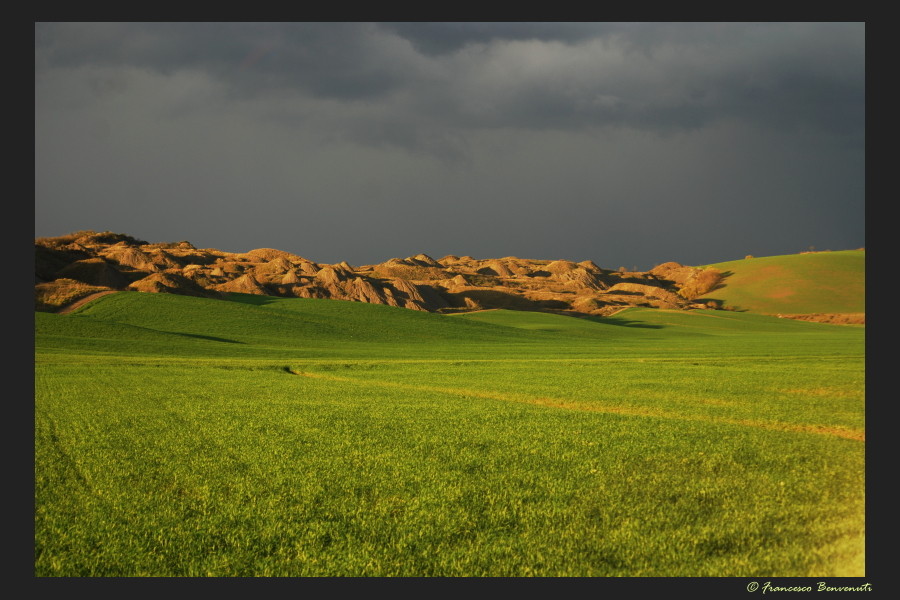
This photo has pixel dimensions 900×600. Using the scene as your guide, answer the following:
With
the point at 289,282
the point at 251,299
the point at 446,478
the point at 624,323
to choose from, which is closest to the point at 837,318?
the point at 624,323

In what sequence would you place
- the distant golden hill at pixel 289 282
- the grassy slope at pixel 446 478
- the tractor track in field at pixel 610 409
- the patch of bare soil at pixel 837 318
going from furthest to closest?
the patch of bare soil at pixel 837 318, the distant golden hill at pixel 289 282, the tractor track in field at pixel 610 409, the grassy slope at pixel 446 478

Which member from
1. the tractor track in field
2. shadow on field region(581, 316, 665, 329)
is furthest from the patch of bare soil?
the tractor track in field

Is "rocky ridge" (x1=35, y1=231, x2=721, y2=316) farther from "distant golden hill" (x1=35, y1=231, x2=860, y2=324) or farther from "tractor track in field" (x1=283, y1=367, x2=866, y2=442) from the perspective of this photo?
"tractor track in field" (x1=283, y1=367, x2=866, y2=442)

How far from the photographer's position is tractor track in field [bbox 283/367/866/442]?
16891 mm

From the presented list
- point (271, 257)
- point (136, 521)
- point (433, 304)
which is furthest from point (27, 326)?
point (271, 257)

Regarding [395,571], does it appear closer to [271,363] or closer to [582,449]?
[582,449]

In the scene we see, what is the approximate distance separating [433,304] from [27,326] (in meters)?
122

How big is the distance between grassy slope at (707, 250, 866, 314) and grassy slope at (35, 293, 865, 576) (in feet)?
400

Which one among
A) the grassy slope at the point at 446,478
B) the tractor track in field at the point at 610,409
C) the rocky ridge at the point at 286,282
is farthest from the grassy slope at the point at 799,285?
the tractor track in field at the point at 610,409

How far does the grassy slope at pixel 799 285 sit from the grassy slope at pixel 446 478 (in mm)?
121843

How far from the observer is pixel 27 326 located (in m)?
9.89

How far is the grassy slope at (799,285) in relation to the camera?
13150 cm

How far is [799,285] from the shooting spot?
141 m

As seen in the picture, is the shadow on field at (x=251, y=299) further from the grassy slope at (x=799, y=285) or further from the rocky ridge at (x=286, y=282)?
the grassy slope at (x=799, y=285)
